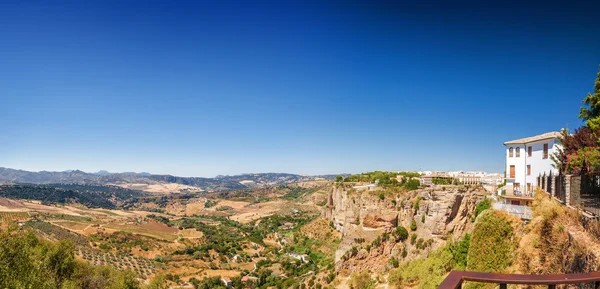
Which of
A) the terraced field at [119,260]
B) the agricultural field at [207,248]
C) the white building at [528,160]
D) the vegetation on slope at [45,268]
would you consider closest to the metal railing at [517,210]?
the white building at [528,160]

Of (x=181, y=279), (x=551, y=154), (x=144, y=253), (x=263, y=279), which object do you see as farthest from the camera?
(x=144, y=253)

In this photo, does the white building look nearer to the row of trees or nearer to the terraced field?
the row of trees

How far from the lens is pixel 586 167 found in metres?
16.0

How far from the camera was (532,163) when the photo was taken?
25547 mm

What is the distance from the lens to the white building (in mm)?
23797

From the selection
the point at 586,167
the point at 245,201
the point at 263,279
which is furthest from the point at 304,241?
the point at 245,201

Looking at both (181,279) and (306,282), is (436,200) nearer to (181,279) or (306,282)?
(306,282)

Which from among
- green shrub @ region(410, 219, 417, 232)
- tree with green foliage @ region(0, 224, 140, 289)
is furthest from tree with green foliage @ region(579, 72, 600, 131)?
tree with green foliage @ region(0, 224, 140, 289)

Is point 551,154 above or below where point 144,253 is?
above

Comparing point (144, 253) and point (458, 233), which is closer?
point (458, 233)

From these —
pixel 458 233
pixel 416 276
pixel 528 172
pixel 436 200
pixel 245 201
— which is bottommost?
pixel 245 201

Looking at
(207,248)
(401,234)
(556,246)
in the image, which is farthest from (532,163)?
(207,248)

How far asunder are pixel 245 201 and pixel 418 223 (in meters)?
147

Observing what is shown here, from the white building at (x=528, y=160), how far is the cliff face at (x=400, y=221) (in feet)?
16.2
